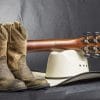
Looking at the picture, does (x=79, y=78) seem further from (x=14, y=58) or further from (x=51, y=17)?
(x=51, y=17)

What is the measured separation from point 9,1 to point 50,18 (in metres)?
0.16

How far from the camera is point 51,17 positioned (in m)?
1.45

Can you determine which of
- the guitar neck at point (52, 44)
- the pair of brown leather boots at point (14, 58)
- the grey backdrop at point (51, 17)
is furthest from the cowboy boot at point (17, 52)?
the grey backdrop at point (51, 17)

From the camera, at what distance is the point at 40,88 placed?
0.97 metres

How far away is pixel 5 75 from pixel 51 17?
521 millimetres

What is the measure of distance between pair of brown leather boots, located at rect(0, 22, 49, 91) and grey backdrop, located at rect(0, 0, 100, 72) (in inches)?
14.6

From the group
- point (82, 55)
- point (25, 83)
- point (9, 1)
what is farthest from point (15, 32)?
point (9, 1)

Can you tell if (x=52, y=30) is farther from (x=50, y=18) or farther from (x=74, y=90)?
(x=74, y=90)

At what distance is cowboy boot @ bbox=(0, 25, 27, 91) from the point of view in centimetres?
Answer: 95

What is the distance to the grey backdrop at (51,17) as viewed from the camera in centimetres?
142

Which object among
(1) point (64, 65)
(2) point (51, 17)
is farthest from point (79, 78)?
(2) point (51, 17)

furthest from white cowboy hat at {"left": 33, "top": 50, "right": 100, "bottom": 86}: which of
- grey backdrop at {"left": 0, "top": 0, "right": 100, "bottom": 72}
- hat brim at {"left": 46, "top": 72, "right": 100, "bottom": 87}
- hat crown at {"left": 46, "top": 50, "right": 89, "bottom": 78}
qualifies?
grey backdrop at {"left": 0, "top": 0, "right": 100, "bottom": 72}

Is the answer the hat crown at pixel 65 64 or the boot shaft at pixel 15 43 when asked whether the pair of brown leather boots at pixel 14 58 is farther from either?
the hat crown at pixel 65 64

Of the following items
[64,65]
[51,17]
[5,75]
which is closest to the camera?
[5,75]
